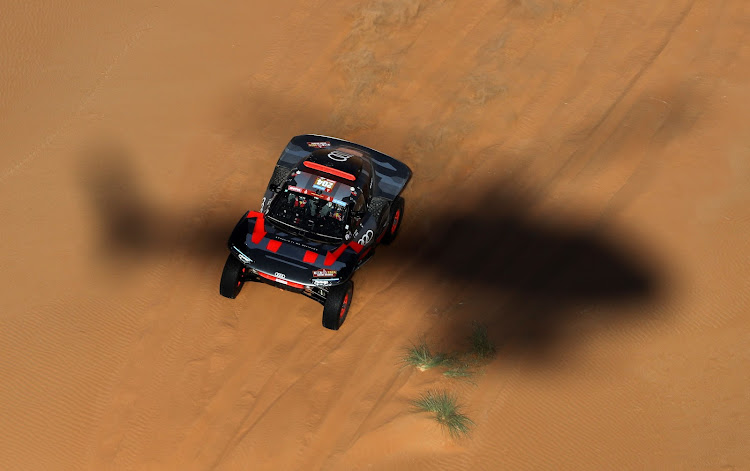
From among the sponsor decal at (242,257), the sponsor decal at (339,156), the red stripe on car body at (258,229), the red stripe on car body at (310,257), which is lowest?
the sponsor decal at (242,257)

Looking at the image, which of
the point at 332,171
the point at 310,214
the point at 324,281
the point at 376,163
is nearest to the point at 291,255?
the point at 324,281

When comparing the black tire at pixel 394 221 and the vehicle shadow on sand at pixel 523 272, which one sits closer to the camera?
the vehicle shadow on sand at pixel 523 272

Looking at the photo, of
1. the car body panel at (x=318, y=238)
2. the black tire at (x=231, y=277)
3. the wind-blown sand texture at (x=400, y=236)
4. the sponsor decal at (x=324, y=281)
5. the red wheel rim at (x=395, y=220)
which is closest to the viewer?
the wind-blown sand texture at (x=400, y=236)

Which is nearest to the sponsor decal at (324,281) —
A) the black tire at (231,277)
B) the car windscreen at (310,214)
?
the car windscreen at (310,214)

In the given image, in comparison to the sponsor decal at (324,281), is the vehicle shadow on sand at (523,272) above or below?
above

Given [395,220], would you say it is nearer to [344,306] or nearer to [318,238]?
[318,238]

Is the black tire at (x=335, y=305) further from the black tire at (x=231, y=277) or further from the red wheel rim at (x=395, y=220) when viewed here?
the red wheel rim at (x=395, y=220)

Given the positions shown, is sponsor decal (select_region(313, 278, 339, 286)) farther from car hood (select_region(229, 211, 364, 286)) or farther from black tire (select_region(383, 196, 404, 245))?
black tire (select_region(383, 196, 404, 245))
